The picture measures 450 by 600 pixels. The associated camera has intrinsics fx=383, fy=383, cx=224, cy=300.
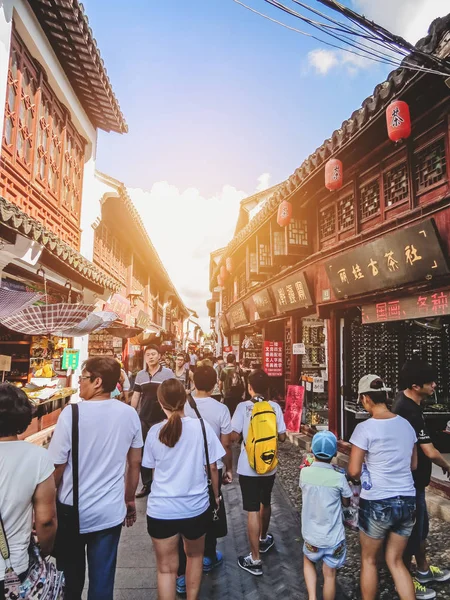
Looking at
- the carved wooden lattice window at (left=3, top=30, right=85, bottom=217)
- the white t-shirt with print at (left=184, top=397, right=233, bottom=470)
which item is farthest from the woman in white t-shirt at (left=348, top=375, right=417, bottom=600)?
the carved wooden lattice window at (left=3, top=30, right=85, bottom=217)

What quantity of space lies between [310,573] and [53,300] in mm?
8480

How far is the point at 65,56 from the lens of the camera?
962 centimetres

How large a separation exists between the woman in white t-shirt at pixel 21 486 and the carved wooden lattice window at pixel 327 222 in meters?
8.37

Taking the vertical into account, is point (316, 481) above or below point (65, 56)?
below

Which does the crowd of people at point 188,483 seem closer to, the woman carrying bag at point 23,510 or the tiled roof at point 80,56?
the woman carrying bag at point 23,510

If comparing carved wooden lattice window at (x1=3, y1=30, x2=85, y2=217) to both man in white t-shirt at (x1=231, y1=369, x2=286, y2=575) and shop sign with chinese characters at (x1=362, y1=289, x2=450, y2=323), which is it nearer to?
man in white t-shirt at (x1=231, y1=369, x2=286, y2=575)

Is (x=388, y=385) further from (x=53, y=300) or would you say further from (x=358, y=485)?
(x=53, y=300)

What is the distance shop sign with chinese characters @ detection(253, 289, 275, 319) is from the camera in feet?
42.2

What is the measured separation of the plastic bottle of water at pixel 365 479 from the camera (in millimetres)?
3488

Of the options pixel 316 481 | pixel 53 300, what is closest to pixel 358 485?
pixel 316 481

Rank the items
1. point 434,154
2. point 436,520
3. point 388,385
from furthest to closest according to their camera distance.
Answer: point 388,385
point 434,154
point 436,520

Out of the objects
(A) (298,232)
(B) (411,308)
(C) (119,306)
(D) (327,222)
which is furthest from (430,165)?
(C) (119,306)

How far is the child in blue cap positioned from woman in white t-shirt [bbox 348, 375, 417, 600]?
214 mm

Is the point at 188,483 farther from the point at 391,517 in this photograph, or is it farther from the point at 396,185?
the point at 396,185
